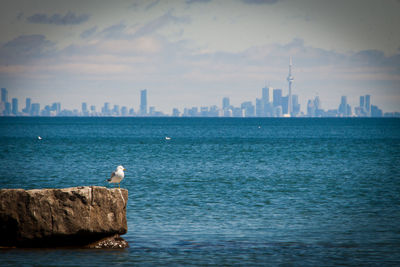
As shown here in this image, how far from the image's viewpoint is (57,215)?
16.7 m

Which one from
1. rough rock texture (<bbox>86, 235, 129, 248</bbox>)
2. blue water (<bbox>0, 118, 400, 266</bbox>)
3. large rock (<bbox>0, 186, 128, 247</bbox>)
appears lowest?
blue water (<bbox>0, 118, 400, 266</bbox>)

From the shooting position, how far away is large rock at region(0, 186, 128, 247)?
16609 millimetres

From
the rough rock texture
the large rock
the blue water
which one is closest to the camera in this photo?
the large rock

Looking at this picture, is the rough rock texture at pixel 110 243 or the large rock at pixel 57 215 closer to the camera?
the large rock at pixel 57 215

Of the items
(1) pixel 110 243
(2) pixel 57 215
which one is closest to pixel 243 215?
(1) pixel 110 243

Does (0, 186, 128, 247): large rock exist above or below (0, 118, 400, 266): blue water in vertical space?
above

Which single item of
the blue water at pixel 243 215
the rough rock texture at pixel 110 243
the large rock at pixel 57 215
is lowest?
the blue water at pixel 243 215

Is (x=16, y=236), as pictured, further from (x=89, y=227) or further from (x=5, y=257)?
(x=89, y=227)

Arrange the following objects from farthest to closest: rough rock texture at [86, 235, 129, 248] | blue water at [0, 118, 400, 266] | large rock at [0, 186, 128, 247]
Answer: rough rock texture at [86, 235, 129, 248], blue water at [0, 118, 400, 266], large rock at [0, 186, 128, 247]

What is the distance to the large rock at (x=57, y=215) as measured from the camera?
16609 mm

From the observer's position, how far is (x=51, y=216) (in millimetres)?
16625

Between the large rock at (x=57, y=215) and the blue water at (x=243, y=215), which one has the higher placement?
the large rock at (x=57, y=215)

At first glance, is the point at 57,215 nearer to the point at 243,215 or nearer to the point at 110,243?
the point at 110,243

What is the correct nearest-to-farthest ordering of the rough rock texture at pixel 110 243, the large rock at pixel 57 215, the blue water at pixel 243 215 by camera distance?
the large rock at pixel 57 215, the blue water at pixel 243 215, the rough rock texture at pixel 110 243
